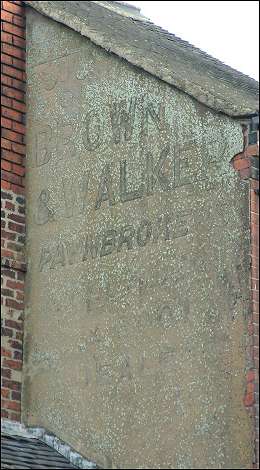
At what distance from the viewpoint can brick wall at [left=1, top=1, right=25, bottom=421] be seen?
46.4 feet

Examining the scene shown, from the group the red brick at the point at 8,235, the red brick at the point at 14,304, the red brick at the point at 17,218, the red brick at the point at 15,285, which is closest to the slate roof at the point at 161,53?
the red brick at the point at 17,218

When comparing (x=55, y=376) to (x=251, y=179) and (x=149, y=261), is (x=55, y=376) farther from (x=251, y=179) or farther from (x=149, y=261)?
(x=251, y=179)

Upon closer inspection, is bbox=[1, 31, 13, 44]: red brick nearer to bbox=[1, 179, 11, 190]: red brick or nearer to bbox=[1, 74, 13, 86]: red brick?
bbox=[1, 74, 13, 86]: red brick

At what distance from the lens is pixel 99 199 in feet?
45.7

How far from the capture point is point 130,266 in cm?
1342

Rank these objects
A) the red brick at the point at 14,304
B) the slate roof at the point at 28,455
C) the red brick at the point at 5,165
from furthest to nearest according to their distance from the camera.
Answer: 1. the red brick at the point at 5,165
2. the red brick at the point at 14,304
3. the slate roof at the point at 28,455

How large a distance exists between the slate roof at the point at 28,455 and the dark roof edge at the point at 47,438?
1.8 inches

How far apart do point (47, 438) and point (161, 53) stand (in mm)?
4018

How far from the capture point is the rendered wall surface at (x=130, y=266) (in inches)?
490

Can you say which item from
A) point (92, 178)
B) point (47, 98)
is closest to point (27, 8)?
point (47, 98)

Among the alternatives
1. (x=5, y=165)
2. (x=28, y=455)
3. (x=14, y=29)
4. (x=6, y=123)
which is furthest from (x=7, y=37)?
(x=28, y=455)

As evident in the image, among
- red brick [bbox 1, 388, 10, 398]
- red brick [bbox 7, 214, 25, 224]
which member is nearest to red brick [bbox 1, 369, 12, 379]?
red brick [bbox 1, 388, 10, 398]

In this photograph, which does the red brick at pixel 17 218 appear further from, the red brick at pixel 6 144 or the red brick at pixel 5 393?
the red brick at pixel 5 393

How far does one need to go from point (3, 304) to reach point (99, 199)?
1.40 meters
